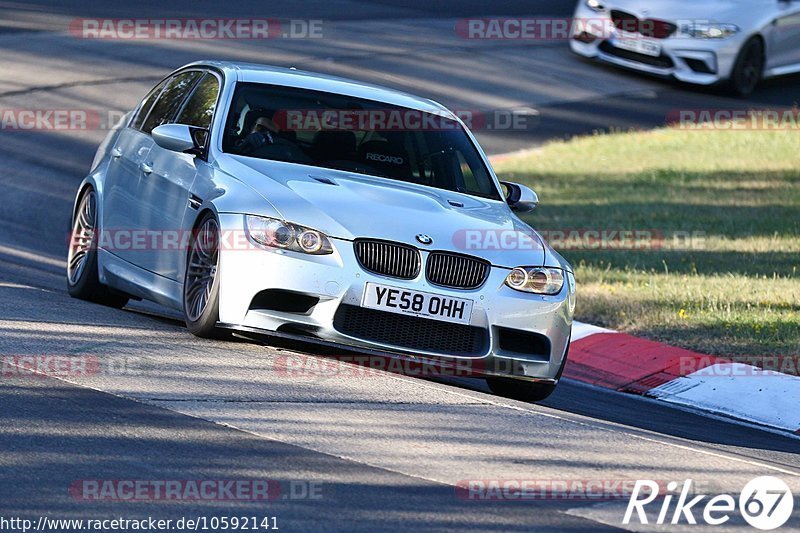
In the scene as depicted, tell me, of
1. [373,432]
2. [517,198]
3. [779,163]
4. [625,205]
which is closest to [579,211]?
[625,205]

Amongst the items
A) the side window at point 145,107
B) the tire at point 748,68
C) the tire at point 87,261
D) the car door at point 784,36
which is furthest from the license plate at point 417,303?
the car door at point 784,36

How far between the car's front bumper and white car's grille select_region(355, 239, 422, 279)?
42 mm

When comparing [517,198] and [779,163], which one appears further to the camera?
[779,163]

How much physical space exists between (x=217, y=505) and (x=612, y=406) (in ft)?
13.4

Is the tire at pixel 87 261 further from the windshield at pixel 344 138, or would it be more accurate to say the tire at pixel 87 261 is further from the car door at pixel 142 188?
the windshield at pixel 344 138

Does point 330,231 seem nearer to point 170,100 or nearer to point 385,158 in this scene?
point 385,158

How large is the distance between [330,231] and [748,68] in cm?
1595

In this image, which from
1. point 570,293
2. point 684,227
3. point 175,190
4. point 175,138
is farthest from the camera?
point 684,227

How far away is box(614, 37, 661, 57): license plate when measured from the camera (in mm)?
21719

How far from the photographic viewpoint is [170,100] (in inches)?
380

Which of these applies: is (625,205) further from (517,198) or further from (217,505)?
(217,505)

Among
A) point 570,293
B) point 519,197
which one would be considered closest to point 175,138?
point 519,197

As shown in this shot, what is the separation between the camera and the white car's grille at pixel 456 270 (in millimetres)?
7594

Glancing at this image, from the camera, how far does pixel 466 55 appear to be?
22.8 metres
